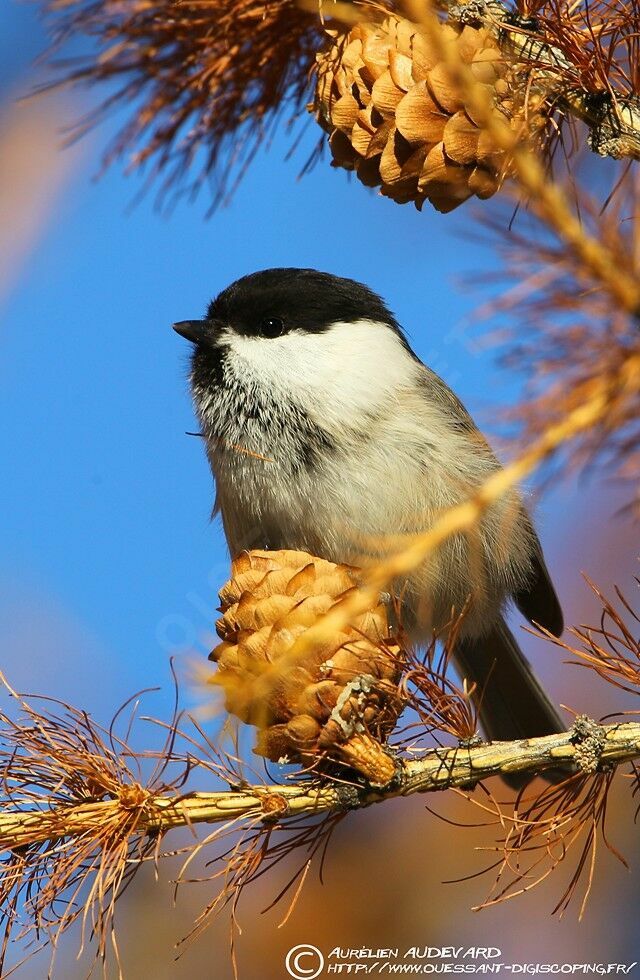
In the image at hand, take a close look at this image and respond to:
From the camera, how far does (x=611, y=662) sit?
942mm

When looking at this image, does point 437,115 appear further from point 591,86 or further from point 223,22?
point 223,22

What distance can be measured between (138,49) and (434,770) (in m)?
1.03

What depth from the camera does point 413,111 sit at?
103cm

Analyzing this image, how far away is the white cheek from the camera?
173cm

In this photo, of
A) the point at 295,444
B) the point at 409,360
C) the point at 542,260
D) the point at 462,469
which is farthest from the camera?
the point at 409,360

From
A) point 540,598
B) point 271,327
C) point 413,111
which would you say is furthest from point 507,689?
point 413,111

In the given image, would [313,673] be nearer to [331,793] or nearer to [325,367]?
[331,793]

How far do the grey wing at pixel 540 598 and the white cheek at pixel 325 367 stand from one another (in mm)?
488

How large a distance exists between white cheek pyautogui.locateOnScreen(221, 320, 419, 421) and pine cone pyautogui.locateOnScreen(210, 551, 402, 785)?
26.3 inches

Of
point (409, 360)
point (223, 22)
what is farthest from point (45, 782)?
point (409, 360)

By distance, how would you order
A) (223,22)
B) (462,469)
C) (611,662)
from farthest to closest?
1. (462,469)
2. (223,22)
3. (611,662)

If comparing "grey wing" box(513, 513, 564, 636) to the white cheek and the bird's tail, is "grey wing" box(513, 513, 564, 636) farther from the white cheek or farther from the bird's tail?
the white cheek

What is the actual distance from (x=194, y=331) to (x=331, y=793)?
1042 millimetres

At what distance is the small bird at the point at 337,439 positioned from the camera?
66.5 inches
